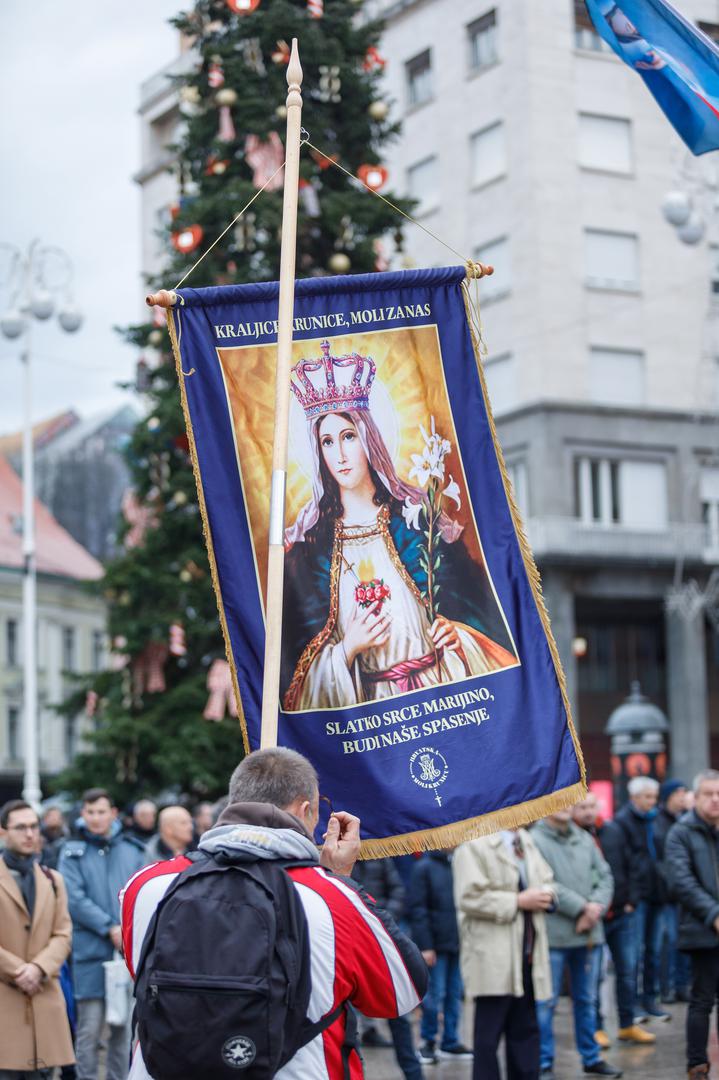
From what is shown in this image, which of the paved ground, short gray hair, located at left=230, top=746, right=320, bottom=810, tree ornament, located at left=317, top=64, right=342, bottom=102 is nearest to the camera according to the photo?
short gray hair, located at left=230, top=746, right=320, bottom=810

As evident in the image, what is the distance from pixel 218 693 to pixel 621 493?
71.1 ft

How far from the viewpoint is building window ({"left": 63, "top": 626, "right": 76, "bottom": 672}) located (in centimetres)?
6531

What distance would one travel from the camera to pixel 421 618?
21.0ft

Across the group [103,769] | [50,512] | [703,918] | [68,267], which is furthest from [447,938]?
[50,512]

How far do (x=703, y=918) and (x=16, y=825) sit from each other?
4.38 m

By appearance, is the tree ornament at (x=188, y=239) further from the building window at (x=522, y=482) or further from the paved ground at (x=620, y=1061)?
the building window at (x=522, y=482)

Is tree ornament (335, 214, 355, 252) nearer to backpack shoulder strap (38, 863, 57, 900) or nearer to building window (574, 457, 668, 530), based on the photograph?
backpack shoulder strap (38, 863, 57, 900)

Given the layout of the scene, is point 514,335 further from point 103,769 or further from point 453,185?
point 103,769

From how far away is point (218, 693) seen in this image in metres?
21.0

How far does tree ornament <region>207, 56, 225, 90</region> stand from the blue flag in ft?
43.3

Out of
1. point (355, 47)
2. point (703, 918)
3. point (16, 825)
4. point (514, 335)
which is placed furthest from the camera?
point (514, 335)

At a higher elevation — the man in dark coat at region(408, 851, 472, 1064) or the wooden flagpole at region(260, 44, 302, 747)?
the wooden flagpole at region(260, 44, 302, 747)

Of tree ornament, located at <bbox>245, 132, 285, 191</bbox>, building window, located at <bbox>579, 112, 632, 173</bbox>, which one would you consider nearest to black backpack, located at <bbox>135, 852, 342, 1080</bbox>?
tree ornament, located at <bbox>245, 132, 285, 191</bbox>

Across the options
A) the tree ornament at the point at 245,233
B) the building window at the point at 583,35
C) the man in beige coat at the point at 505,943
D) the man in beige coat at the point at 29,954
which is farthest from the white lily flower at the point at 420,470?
the building window at the point at 583,35
